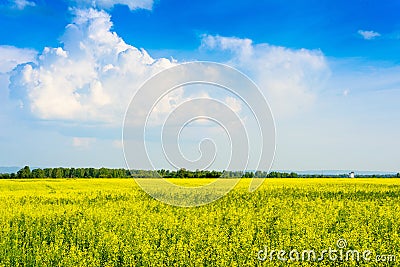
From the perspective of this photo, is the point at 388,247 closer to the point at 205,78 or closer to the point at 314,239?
the point at 314,239

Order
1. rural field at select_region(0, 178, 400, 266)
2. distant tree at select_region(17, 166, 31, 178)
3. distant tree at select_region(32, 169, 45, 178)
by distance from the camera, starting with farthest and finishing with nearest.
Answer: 1. distant tree at select_region(32, 169, 45, 178)
2. distant tree at select_region(17, 166, 31, 178)
3. rural field at select_region(0, 178, 400, 266)

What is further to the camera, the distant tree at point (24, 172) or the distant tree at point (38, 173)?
the distant tree at point (38, 173)

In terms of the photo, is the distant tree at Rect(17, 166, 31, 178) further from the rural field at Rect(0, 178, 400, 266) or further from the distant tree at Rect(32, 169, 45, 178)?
the rural field at Rect(0, 178, 400, 266)

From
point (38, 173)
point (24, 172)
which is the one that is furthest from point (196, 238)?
point (38, 173)

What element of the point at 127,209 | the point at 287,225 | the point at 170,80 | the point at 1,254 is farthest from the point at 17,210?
the point at 287,225

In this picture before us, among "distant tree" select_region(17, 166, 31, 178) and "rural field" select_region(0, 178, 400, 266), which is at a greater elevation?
"distant tree" select_region(17, 166, 31, 178)

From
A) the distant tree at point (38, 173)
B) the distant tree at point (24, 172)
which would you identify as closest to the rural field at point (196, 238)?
the distant tree at point (24, 172)

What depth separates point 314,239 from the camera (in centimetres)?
1137

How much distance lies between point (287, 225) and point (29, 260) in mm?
7439

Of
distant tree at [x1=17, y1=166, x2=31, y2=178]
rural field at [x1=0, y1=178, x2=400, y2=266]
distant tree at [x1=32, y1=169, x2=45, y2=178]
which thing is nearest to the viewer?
rural field at [x1=0, y1=178, x2=400, y2=266]

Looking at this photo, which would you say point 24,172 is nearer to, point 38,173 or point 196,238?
point 38,173

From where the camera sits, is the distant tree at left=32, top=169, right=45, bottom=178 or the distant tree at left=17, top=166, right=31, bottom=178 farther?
the distant tree at left=32, top=169, right=45, bottom=178

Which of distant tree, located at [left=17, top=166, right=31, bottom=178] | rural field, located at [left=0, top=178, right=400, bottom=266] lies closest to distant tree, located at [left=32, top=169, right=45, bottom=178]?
distant tree, located at [left=17, top=166, right=31, bottom=178]

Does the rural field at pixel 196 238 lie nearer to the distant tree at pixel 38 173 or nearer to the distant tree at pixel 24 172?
the distant tree at pixel 24 172
